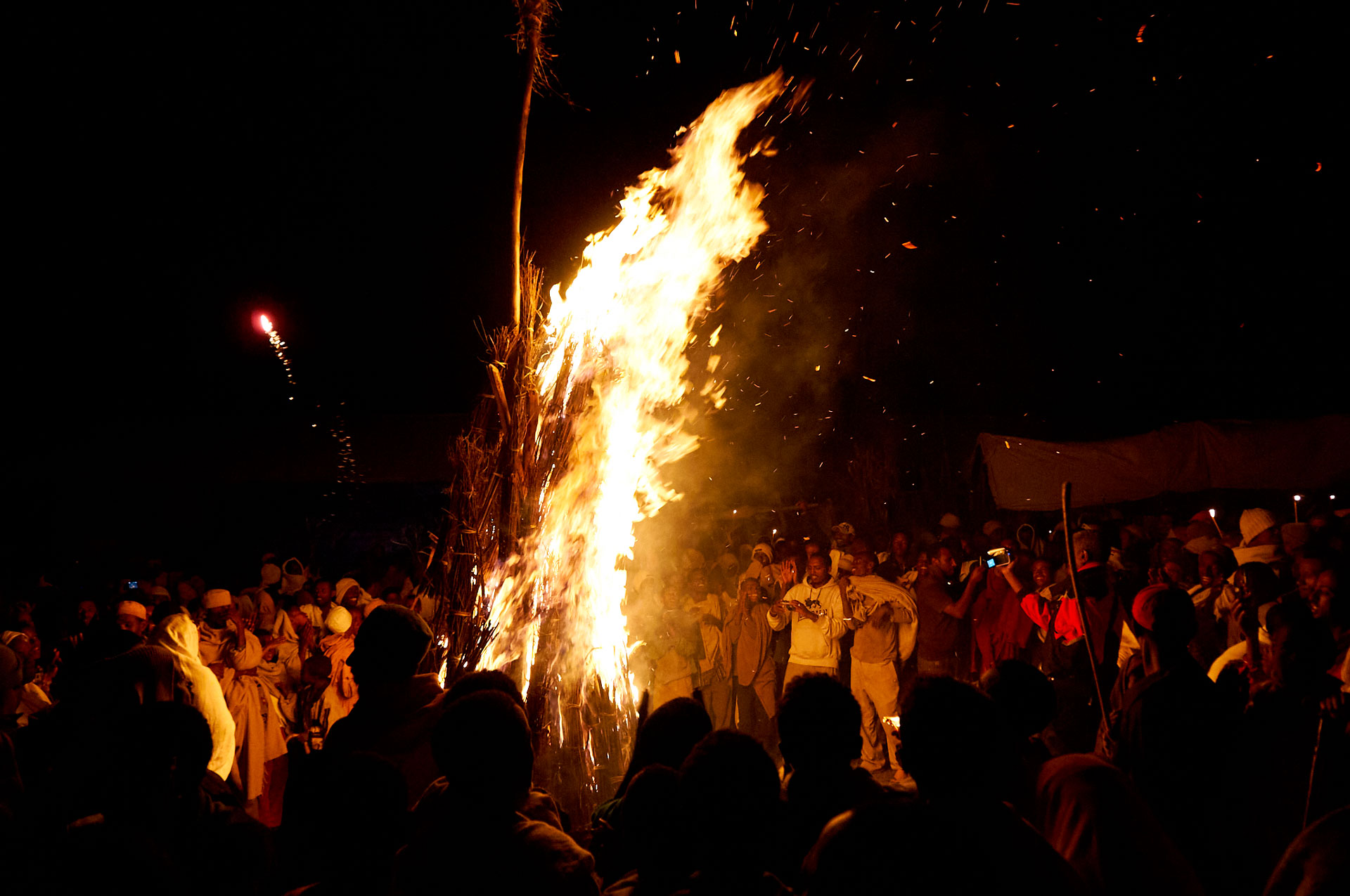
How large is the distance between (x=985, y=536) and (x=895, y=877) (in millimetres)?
11176

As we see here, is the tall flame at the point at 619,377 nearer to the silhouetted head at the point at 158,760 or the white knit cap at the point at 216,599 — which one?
the silhouetted head at the point at 158,760

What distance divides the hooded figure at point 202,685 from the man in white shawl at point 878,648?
235 inches

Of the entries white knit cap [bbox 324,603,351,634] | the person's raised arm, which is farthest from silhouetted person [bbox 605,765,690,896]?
white knit cap [bbox 324,603,351,634]

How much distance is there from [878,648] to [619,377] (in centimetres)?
489

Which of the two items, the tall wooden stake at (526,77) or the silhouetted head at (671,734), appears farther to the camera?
the tall wooden stake at (526,77)

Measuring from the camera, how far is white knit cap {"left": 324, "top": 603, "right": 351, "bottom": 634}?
29.3ft

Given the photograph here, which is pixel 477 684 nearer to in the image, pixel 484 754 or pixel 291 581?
pixel 484 754

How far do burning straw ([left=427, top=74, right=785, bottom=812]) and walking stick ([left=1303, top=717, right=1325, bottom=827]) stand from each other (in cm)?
335

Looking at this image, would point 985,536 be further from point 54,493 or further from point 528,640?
point 54,493

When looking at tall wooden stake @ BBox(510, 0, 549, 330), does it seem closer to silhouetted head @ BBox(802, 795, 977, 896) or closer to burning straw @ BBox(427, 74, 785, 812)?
burning straw @ BBox(427, 74, 785, 812)

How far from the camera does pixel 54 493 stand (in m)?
18.3

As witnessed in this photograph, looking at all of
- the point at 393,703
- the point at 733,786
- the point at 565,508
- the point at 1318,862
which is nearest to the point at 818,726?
the point at 733,786

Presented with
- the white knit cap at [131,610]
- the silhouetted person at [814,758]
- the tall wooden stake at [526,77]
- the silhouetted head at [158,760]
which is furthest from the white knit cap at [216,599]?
the silhouetted person at [814,758]

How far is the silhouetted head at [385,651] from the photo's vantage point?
138 inches
